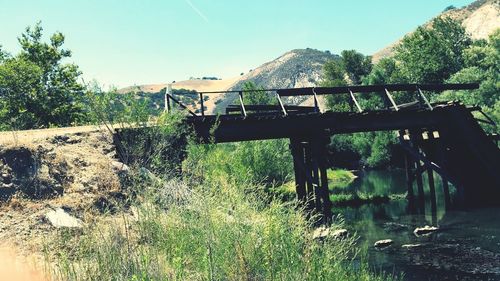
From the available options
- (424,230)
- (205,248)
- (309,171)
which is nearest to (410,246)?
(424,230)

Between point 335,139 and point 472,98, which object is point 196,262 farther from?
point 335,139

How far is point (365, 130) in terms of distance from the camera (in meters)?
19.7

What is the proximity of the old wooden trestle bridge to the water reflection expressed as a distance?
188 cm

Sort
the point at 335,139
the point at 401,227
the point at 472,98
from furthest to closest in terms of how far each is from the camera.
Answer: the point at 335,139 < the point at 472,98 < the point at 401,227

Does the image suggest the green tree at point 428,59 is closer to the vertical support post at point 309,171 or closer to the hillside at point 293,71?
the vertical support post at point 309,171

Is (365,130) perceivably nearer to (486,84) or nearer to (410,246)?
(410,246)

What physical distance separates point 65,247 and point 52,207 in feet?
9.21

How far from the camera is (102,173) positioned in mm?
12445

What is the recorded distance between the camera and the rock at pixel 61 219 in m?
9.63

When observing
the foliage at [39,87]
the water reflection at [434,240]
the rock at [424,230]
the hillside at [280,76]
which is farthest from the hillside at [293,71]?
the rock at [424,230]

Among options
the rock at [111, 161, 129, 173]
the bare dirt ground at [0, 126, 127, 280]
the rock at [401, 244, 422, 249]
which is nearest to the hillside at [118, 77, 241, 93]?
the rock at [401, 244, 422, 249]

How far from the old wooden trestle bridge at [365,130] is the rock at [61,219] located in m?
6.22

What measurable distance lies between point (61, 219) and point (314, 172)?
11.1m

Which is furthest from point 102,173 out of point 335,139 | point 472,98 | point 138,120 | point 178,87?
point 178,87
